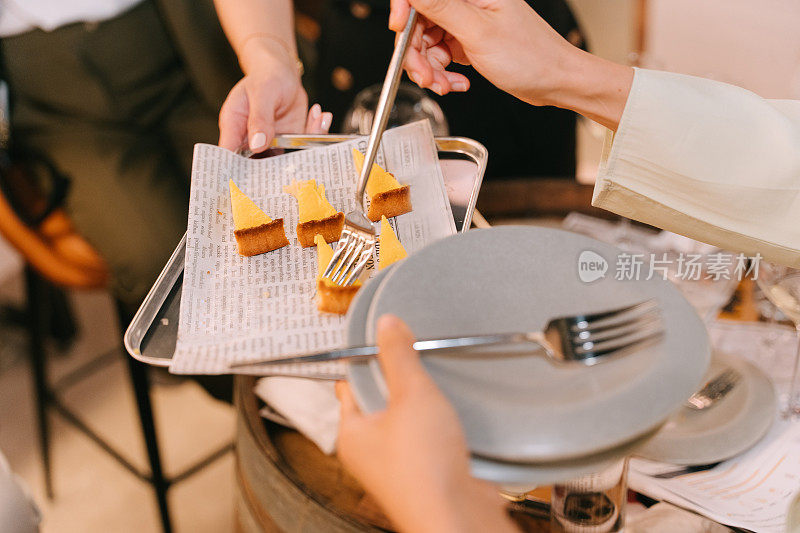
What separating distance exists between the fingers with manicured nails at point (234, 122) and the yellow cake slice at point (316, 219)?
206 millimetres

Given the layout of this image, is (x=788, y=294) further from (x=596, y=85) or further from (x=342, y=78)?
(x=342, y=78)

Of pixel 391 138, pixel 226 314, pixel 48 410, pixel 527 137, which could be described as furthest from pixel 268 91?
pixel 48 410

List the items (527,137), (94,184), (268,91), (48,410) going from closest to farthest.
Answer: (268,91)
(94,184)
(527,137)
(48,410)

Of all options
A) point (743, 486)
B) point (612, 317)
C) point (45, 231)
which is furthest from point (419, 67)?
point (45, 231)

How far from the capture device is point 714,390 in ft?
2.64

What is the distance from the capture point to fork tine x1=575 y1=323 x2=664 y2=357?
45cm

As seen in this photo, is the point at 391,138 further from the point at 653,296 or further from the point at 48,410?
the point at 48,410

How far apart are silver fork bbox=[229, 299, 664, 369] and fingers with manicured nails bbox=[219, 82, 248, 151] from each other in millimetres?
503

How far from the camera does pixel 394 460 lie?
0.42 m

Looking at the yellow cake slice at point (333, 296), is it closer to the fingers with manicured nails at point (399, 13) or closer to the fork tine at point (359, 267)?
the fork tine at point (359, 267)

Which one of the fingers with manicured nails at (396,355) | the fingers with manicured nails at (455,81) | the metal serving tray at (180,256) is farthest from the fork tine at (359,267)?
the fingers with manicured nails at (455,81)

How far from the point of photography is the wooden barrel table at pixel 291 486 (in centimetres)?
72

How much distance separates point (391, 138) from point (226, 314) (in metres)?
0.34

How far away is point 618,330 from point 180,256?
0.48m
